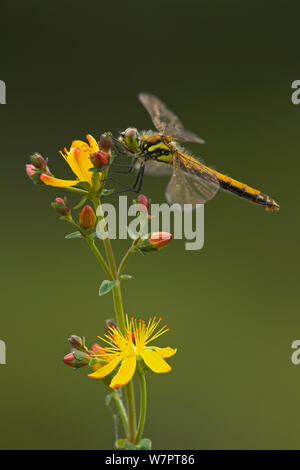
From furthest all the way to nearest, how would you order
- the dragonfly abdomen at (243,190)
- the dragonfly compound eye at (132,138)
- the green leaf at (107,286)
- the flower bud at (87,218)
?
the dragonfly abdomen at (243,190)
the dragonfly compound eye at (132,138)
the flower bud at (87,218)
the green leaf at (107,286)

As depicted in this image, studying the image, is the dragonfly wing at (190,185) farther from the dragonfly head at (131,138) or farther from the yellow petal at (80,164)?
the yellow petal at (80,164)

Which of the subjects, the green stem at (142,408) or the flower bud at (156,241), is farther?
the flower bud at (156,241)

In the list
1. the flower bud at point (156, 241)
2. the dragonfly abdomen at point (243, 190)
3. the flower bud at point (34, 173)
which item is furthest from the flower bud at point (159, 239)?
the dragonfly abdomen at point (243, 190)

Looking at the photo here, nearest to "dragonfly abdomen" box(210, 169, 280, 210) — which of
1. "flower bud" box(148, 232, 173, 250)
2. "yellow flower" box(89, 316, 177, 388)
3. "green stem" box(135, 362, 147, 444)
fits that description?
"flower bud" box(148, 232, 173, 250)

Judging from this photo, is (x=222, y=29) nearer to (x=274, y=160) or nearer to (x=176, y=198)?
(x=274, y=160)

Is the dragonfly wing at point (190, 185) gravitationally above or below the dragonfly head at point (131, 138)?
below
